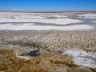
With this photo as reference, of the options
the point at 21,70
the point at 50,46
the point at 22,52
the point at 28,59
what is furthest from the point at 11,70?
the point at 50,46

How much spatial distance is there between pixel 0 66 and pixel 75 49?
627 cm

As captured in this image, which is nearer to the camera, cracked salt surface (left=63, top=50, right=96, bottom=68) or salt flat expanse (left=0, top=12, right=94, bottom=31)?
cracked salt surface (left=63, top=50, right=96, bottom=68)

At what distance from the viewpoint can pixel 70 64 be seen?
9203 mm

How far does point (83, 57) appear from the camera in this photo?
1053 centimetres

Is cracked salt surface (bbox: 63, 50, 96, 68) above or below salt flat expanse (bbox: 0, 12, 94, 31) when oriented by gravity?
below

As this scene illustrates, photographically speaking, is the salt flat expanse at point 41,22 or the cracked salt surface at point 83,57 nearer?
the cracked salt surface at point 83,57

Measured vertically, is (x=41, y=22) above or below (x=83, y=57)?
above

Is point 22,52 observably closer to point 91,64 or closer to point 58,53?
point 58,53

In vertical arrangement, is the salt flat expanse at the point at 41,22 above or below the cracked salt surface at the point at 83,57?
above

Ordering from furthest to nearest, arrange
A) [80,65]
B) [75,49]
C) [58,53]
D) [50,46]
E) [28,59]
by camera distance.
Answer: [50,46] → [75,49] → [58,53] → [28,59] → [80,65]

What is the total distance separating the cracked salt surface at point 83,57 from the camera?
9.38 meters

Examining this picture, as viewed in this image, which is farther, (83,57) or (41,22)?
(41,22)

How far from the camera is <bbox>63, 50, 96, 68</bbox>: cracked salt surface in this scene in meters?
9.38

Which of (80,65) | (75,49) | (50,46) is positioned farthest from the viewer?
(50,46)
